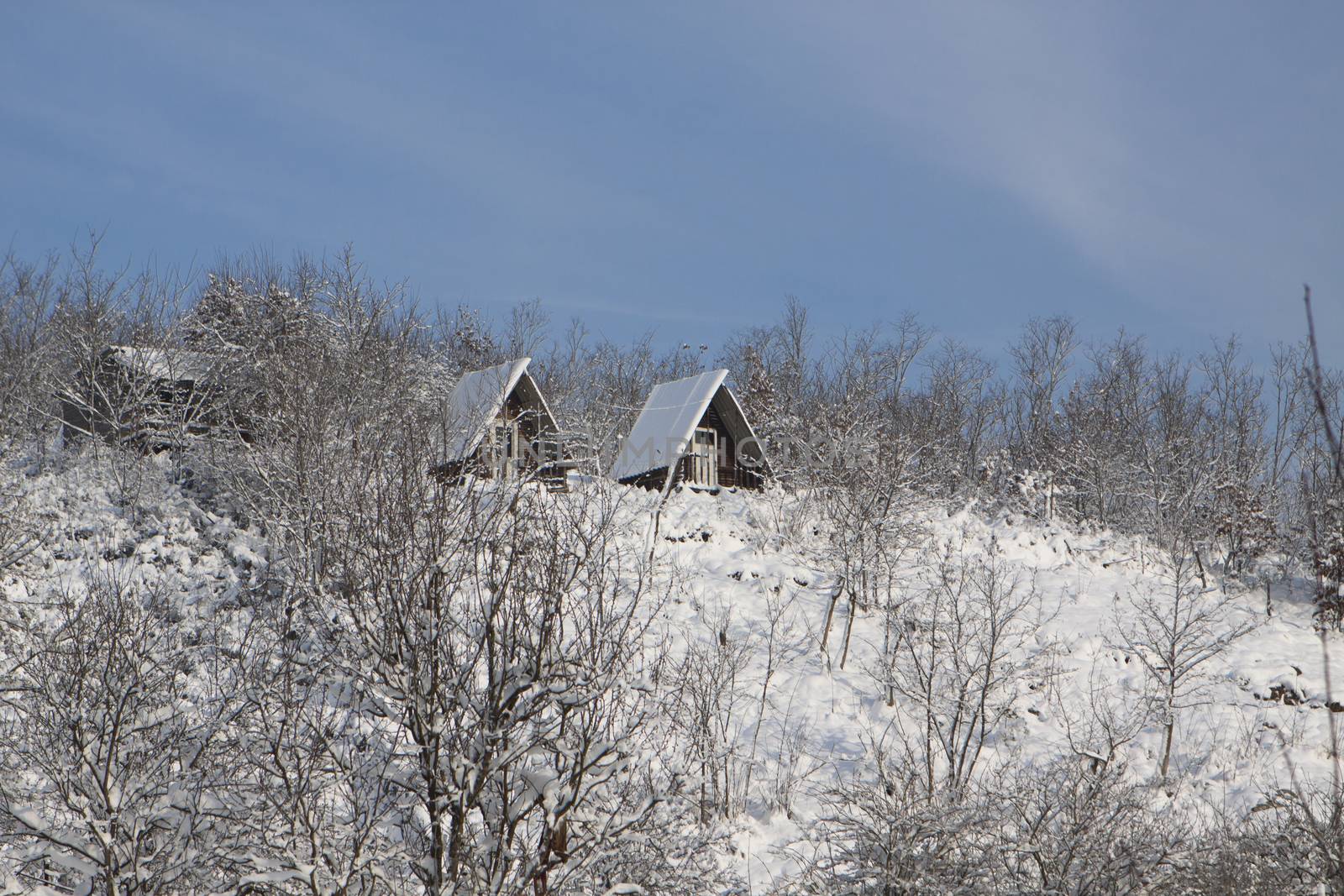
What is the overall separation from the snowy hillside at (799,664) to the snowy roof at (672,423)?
16.5 feet

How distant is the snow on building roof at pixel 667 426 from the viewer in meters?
31.9

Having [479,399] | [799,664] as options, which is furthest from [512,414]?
[799,664]

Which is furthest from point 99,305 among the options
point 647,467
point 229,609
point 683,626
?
point 683,626

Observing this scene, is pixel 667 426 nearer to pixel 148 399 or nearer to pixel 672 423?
pixel 672 423

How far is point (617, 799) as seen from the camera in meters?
12.0

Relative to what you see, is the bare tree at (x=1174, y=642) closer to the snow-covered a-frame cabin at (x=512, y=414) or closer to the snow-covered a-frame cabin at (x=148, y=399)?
the snow-covered a-frame cabin at (x=512, y=414)

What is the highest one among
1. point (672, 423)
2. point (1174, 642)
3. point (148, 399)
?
point (672, 423)

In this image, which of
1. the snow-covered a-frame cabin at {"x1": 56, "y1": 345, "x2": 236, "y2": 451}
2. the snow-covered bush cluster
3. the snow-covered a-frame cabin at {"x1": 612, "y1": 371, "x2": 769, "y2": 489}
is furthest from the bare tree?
the snow-covered a-frame cabin at {"x1": 56, "y1": 345, "x2": 236, "y2": 451}

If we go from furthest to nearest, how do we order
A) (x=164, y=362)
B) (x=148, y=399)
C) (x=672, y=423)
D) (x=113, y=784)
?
(x=672, y=423)
(x=164, y=362)
(x=148, y=399)
(x=113, y=784)

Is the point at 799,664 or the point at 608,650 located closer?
the point at 608,650

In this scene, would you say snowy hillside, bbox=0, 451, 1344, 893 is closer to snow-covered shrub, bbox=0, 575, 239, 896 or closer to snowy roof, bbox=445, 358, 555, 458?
snow-covered shrub, bbox=0, 575, 239, 896

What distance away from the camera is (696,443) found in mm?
33688

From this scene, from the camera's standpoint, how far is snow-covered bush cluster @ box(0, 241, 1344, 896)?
9.69 metres

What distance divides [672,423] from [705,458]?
1.93 meters
